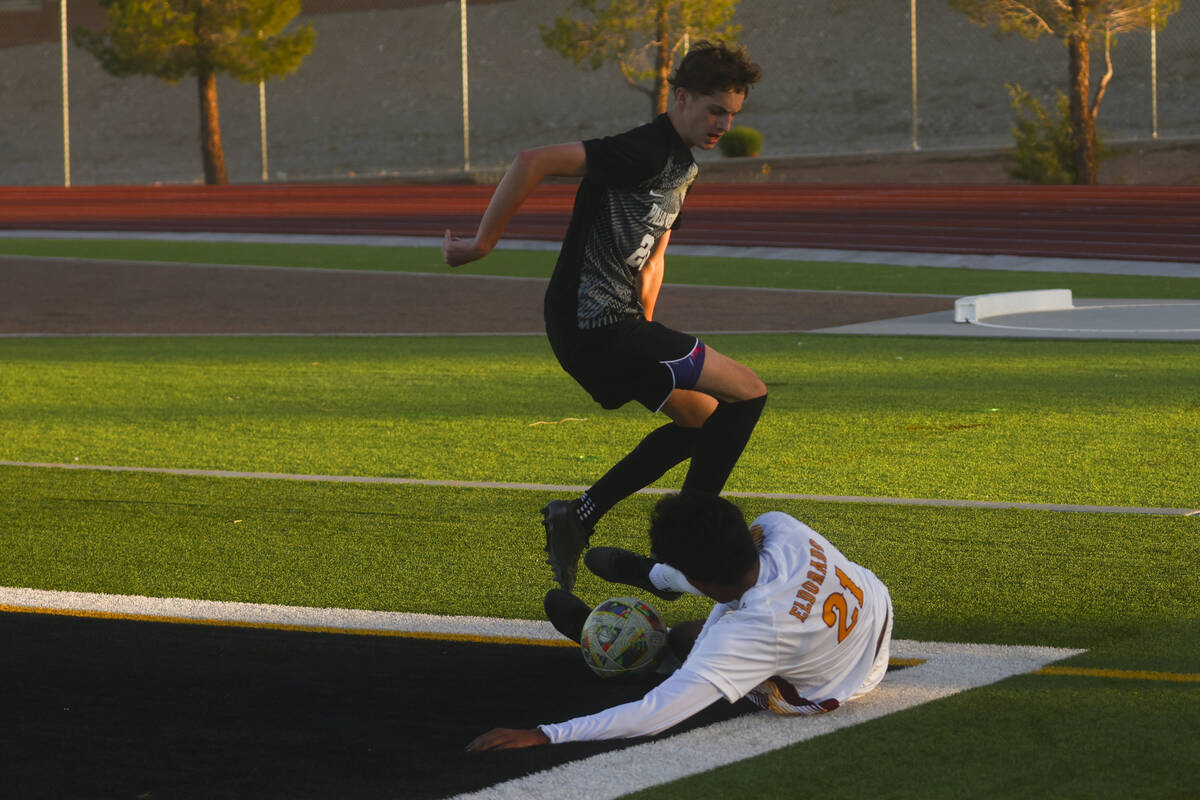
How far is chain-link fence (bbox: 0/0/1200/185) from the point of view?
59.4m

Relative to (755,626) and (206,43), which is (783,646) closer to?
(755,626)

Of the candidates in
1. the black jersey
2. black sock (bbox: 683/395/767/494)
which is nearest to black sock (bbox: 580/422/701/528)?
black sock (bbox: 683/395/767/494)

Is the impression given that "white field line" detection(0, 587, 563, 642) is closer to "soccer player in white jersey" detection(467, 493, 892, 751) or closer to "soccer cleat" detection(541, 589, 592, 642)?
"soccer cleat" detection(541, 589, 592, 642)

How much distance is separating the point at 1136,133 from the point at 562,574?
164ft

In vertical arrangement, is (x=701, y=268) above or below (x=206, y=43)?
below

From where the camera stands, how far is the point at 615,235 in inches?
215

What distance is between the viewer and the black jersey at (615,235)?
542cm

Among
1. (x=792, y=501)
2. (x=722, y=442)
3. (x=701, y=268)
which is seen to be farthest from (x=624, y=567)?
(x=701, y=268)

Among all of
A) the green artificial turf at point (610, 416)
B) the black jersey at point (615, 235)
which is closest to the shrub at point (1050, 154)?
the green artificial turf at point (610, 416)

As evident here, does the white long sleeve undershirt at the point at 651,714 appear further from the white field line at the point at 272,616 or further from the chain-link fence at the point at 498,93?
the chain-link fence at the point at 498,93

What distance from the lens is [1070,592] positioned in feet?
18.9

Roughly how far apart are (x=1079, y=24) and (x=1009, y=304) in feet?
58.9

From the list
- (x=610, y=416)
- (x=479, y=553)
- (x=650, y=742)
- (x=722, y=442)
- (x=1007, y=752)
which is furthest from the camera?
(x=610, y=416)

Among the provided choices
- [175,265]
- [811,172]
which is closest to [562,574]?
[175,265]
